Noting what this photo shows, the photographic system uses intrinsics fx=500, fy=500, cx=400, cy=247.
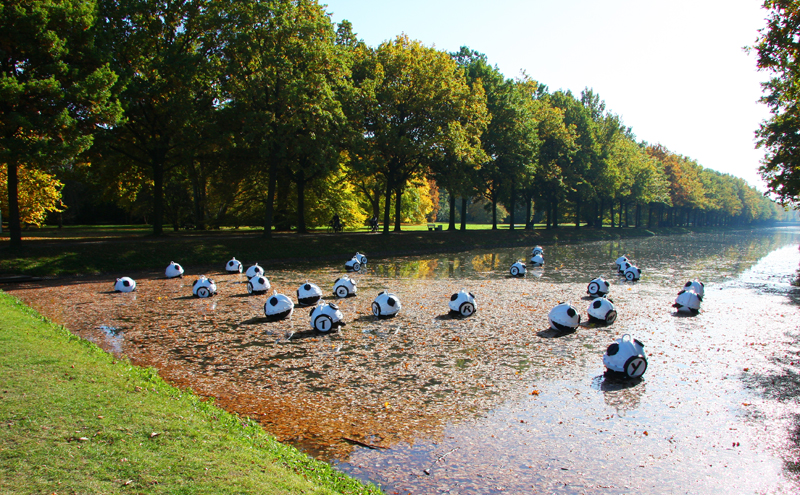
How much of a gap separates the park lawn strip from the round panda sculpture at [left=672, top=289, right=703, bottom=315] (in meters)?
15.8

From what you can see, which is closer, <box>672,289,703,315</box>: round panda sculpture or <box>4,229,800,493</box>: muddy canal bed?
<box>4,229,800,493</box>: muddy canal bed

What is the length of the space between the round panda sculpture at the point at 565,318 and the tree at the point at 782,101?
19.3 m

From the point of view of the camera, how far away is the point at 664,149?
109 metres

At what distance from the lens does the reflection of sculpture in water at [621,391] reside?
947 centimetres

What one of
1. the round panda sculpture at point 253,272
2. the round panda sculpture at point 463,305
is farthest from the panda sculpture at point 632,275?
the round panda sculpture at point 253,272

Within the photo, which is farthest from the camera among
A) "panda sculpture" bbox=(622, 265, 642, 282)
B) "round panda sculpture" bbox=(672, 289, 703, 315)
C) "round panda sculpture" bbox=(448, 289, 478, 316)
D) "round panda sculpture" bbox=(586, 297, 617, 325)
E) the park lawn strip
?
"panda sculpture" bbox=(622, 265, 642, 282)

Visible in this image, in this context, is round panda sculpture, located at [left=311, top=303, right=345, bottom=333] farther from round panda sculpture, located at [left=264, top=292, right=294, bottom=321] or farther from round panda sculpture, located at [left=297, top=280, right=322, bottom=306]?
round panda sculpture, located at [left=297, top=280, right=322, bottom=306]

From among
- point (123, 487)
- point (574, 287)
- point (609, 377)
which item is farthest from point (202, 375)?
point (574, 287)

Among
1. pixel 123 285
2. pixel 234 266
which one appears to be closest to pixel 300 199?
pixel 234 266

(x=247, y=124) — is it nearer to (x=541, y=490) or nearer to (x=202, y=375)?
(x=202, y=375)

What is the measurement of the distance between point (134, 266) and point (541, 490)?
27.2 metres

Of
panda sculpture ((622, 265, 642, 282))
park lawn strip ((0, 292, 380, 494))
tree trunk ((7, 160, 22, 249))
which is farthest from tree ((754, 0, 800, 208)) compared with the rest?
tree trunk ((7, 160, 22, 249))

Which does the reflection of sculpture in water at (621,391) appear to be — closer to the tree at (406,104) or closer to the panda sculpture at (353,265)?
the panda sculpture at (353,265)

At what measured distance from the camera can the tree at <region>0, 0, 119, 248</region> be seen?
23.0m
